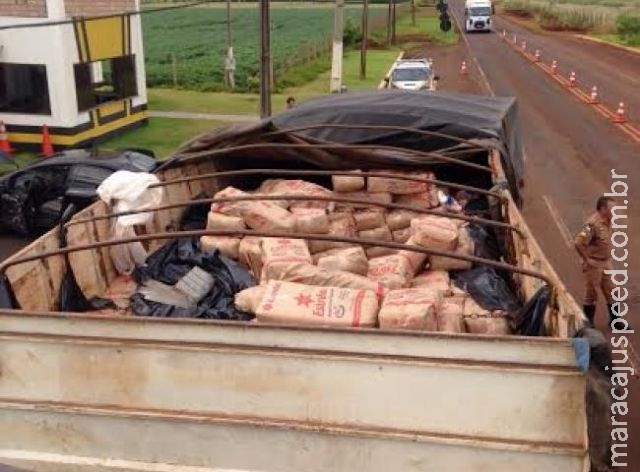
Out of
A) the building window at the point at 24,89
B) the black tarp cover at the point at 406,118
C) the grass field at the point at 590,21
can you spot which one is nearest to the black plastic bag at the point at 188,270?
the black tarp cover at the point at 406,118

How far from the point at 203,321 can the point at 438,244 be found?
Answer: 2.80 metres

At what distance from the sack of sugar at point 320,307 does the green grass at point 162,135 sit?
1375cm

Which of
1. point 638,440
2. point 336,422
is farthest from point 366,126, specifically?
point 336,422

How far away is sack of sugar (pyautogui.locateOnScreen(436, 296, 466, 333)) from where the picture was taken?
496cm

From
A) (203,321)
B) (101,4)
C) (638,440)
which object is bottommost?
(638,440)

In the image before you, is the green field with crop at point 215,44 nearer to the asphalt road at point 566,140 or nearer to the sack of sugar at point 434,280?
the asphalt road at point 566,140

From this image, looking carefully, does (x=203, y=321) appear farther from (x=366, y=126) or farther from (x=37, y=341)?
(x=366, y=126)

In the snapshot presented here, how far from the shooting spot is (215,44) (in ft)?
162

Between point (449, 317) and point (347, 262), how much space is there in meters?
1.25

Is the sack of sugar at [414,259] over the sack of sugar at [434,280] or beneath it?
over

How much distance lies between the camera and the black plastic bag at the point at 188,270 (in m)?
5.68

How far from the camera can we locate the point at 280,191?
778 centimetres

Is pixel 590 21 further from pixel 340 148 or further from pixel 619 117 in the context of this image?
pixel 340 148

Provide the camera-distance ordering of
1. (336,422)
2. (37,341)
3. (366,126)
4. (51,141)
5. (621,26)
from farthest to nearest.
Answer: (621,26), (51,141), (366,126), (37,341), (336,422)
